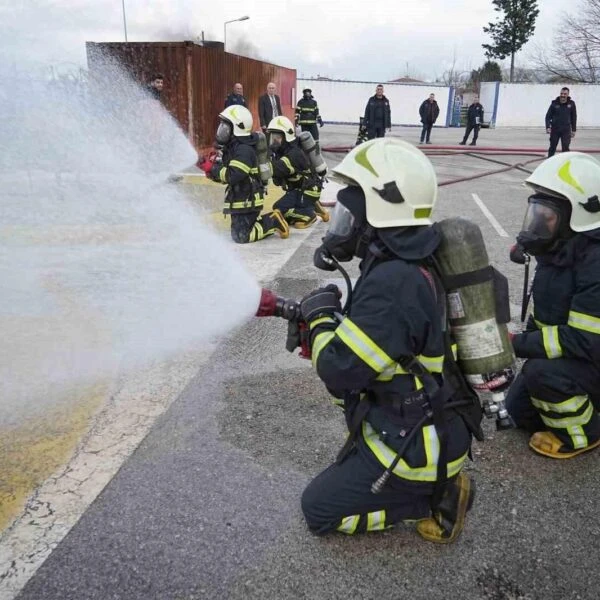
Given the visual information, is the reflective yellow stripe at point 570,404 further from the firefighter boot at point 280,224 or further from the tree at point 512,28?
the tree at point 512,28

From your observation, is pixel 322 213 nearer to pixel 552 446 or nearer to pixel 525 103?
pixel 552 446

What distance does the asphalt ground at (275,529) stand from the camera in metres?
2.02

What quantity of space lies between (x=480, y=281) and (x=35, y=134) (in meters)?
5.78

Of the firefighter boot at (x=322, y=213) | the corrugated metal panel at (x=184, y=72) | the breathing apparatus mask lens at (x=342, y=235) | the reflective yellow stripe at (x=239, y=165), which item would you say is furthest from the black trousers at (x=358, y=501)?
the corrugated metal panel at (x=184, y=72)

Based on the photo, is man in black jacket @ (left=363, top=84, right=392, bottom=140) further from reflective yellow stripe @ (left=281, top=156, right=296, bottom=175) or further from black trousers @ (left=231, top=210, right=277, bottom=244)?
black trousers @ (left=231, top=210, right=277, bottom=244)

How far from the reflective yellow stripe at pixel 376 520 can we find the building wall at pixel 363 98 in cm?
3600

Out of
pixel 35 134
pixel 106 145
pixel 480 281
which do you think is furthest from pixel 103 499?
pixel 106 145

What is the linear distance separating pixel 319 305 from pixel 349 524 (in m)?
0.87

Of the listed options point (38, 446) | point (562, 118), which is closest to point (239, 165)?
point (38, 446)

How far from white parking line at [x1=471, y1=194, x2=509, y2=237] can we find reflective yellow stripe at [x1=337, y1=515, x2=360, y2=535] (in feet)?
19.6

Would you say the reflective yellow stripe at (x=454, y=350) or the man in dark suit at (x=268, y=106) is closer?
the reflective yellow stripe at (x=454, y=350)

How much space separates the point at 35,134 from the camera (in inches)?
243

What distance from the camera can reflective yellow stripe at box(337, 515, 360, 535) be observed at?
7.14ft

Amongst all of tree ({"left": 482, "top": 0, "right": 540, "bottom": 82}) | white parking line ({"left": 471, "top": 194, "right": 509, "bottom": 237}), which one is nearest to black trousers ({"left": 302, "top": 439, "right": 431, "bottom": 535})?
white parking line ({"left": 471, "top": 194, "right": 509, "bottom": 237})
